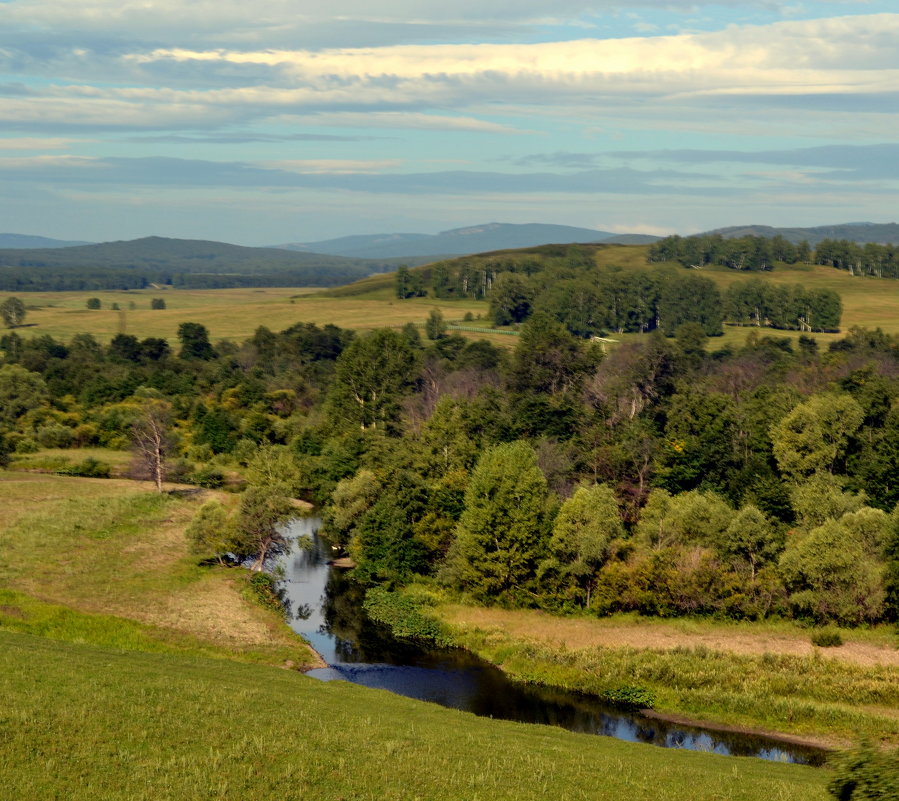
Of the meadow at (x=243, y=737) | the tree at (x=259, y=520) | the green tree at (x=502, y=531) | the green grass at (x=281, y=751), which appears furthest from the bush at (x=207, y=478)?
the green grass at (x=281, y=751)

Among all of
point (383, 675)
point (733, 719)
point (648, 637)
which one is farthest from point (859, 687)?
point (383, 675)

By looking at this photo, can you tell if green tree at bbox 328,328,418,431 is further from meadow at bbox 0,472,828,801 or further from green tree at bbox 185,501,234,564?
meadow at bbox 0,472,828,801

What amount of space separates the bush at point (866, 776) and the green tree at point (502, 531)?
44441 millimetres

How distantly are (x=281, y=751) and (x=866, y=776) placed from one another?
72.1ft

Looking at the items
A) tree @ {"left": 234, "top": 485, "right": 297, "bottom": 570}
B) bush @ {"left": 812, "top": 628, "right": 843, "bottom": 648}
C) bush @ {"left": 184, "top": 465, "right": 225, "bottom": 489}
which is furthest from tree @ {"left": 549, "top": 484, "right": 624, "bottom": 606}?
bush @ {"left": 184, "top": 465, "right": 225, "bottom": 489}

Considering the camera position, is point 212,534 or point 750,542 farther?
point 212,534

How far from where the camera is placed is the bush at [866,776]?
1069 inches

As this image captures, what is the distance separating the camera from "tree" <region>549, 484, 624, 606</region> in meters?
73.0

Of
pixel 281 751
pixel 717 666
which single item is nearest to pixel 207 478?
pixel 717 666

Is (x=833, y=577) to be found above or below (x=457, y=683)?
above

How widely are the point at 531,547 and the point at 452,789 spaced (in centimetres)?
3714

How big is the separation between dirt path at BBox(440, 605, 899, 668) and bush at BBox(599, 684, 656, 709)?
5.47m

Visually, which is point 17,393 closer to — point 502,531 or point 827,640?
point 502,531

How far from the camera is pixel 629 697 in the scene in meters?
58.6
